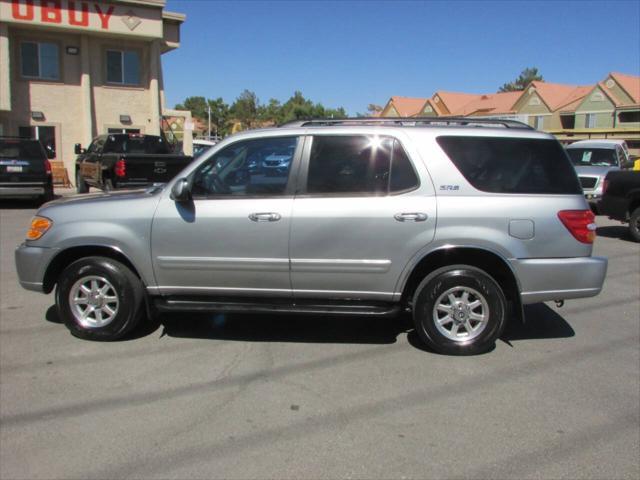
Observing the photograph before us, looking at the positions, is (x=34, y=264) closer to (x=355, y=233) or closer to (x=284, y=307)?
(x=284, y=307)

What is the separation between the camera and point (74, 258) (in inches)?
203

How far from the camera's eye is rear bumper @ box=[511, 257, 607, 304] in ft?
15.5

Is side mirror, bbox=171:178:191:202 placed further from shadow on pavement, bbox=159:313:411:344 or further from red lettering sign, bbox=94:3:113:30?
red lettering sign, bbox=94:3:113:30

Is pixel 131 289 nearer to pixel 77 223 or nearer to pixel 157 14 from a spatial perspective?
pixel 77 223

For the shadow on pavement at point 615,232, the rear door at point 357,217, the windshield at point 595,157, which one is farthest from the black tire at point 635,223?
the rear door at point 357,217

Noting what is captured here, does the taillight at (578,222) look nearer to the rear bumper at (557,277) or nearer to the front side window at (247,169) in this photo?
the rear bumper at (557,277)

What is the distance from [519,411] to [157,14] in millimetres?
22662

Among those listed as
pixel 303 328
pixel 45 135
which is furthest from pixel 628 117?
pixel 303 328

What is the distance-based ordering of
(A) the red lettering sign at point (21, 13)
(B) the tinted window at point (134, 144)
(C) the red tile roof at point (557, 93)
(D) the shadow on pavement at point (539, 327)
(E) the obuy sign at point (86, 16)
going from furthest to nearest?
(C) the red tile roof at point (557, 93) → (E) the obuy sign at point (86, 16) → (A) the red lettering sign at point (21, 13) → (B) the tinted window at point (134, 144) → (D) the shadow on pavement at point (539, 327)

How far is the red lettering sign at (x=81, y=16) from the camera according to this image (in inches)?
838

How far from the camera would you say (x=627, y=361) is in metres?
4.80

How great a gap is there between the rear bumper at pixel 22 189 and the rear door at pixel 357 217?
38.4ft

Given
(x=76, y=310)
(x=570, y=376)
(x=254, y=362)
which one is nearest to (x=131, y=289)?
(x=76, y=310)

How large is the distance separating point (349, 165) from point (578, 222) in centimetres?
194
